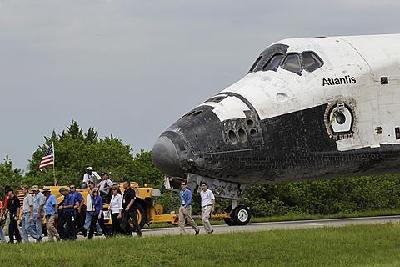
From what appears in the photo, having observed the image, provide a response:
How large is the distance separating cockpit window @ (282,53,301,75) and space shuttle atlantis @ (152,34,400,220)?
0.03 metres

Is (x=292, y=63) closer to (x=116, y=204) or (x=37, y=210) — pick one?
(x=116, y=204)

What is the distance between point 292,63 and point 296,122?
1.91 metres

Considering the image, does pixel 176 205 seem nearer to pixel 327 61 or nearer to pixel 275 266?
pixel 327 61

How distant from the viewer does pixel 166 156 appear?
79.9 ft

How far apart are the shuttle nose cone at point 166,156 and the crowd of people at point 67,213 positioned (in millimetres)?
1047

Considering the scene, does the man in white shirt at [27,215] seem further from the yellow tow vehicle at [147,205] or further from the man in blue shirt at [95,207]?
the yellow tow vehicle at [147,205]

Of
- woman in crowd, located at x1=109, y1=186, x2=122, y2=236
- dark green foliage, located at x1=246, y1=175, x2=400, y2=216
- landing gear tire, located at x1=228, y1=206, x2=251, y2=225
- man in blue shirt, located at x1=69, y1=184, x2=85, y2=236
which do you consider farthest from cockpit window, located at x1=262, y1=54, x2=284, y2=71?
dark green foliage, located at x1=246, y1=175, x2=400, y2=216

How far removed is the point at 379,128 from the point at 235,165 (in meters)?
4.36

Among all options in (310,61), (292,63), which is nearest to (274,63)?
(292,63)

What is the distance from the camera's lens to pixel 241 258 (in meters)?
17.6

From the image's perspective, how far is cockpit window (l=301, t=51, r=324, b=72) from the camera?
2573 cm

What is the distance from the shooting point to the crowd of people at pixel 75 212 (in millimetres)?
23969

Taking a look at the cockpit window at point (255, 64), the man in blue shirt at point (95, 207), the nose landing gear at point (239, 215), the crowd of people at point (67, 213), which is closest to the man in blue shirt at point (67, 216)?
the crowd of people at point (67, 213)

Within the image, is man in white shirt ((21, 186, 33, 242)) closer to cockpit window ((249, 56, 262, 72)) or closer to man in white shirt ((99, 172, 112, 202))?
man in white shirt ((99, 172, 112, 202))
